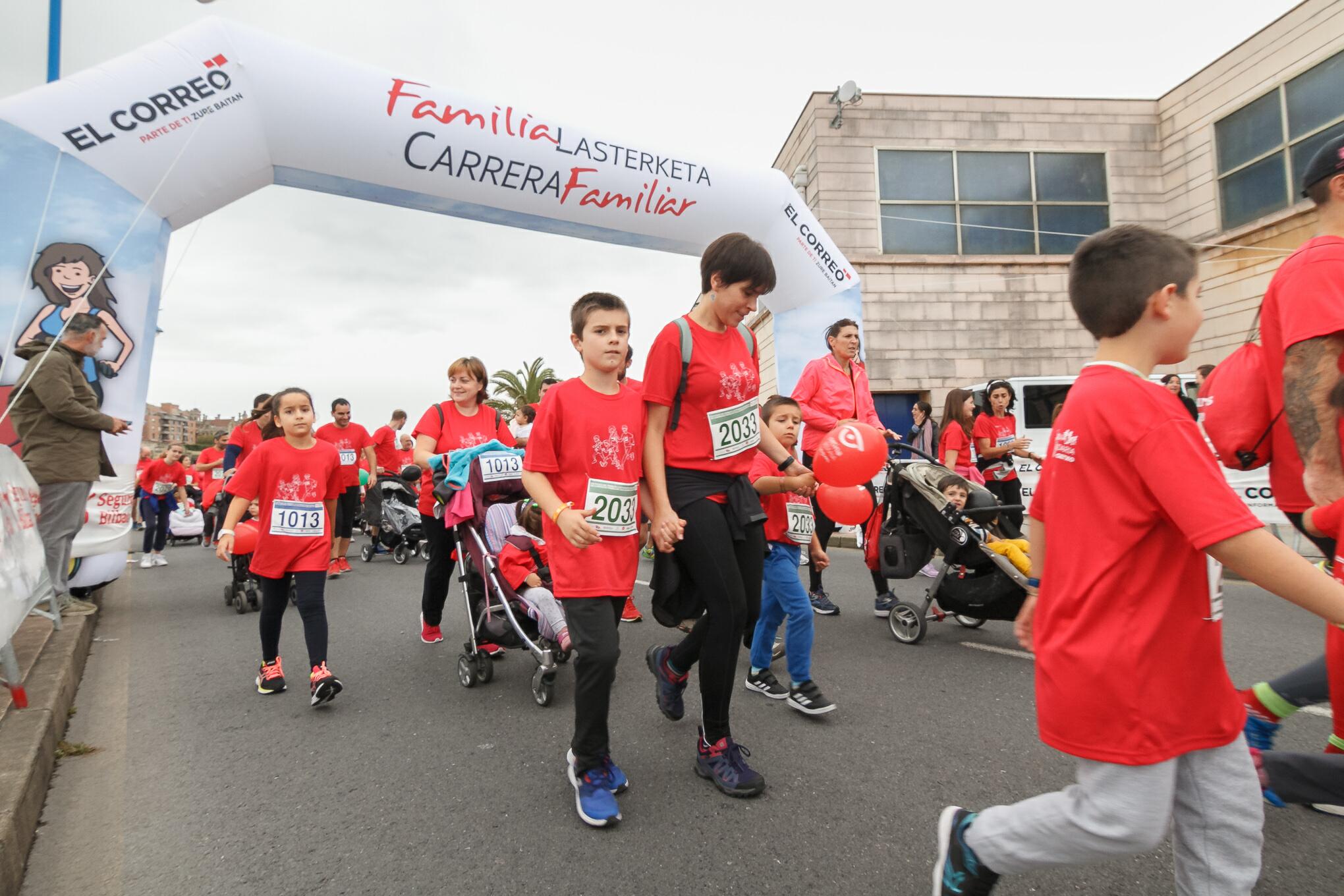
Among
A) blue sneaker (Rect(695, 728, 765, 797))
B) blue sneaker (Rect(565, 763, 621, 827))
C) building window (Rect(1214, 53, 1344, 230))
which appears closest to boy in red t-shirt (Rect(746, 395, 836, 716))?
blue sneaker (Rect(695, 728, 765, 797))

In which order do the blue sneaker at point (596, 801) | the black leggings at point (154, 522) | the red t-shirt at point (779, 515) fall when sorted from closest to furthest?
the blue sneaker at point (596, 801), the red t-shirt at point (779, 515), the black leggings at point (154, 522)

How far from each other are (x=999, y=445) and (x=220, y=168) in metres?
7.21

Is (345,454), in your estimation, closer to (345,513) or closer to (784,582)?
(345,513)

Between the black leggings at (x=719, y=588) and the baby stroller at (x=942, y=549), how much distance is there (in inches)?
90.2

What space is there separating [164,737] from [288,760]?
2.71 feet

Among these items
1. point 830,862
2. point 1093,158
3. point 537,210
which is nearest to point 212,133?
point 537,210

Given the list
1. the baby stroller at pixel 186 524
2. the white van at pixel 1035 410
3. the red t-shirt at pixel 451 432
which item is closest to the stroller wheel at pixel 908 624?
the red t-shirt at pixel 451 432

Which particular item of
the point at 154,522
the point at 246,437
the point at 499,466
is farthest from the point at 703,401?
the point at 154,522

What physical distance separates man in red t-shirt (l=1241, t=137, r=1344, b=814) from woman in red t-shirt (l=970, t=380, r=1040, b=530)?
489 centimetres

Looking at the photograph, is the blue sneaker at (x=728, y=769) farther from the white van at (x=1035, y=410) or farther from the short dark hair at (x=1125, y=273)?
the white van at (x=1035, y=410)

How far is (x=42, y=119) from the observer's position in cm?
530

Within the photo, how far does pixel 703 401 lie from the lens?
110 inches

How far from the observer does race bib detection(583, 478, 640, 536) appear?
271 cm

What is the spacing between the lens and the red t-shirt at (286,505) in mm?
4207
